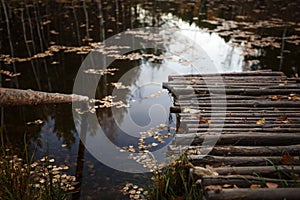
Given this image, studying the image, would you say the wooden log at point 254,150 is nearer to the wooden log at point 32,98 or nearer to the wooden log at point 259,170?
the wooden log at point 259,170

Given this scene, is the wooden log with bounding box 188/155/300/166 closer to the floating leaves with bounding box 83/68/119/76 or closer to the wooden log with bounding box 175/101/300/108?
the wooden log with bounding box 175/101/300/108

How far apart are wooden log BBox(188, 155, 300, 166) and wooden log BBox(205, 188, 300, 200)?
455 mm

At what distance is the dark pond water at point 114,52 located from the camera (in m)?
4.74

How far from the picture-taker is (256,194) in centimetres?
224

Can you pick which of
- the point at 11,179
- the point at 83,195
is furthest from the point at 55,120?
the point at 11,179

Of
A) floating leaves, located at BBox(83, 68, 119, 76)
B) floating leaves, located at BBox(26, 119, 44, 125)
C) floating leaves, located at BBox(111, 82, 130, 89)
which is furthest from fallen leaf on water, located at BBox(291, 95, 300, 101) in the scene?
floating leaves, located at BBox(26, 119, 44, 125)

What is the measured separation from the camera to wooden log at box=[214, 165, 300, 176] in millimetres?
2494

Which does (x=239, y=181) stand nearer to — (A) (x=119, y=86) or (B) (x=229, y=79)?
(B) (x=229, y=79)

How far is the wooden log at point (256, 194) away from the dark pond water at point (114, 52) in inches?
66.0

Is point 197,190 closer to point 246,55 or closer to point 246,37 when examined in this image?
point 246,55

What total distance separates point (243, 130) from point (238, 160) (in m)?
0.92

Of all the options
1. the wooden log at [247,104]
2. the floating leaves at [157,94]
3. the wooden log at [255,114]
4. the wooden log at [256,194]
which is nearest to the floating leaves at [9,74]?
the floating leaves at [157,94]

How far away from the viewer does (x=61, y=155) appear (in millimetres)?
4410

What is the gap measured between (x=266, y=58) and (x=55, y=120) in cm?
594
